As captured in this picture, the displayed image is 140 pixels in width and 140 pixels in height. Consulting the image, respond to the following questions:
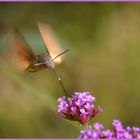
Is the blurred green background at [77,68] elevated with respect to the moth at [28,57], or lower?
lower

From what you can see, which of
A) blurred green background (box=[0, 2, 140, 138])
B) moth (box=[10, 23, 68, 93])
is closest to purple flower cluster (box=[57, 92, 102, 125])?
moth (box=[10, 23, 68, 93])

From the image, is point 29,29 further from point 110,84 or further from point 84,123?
point 84,123

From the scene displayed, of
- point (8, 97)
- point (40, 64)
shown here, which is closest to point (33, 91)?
point (8, 97)

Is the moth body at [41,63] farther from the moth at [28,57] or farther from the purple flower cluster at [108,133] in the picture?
the purple flower cluster at [108,133]

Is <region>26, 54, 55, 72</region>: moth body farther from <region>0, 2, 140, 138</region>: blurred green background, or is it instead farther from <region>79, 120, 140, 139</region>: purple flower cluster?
<region>0, 2, 140, 138</region>: blurred green background

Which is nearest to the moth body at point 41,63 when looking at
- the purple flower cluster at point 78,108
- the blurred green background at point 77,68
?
the purple flower cluster at point 78,108

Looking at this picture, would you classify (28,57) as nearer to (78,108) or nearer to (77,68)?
(78,108)
